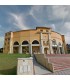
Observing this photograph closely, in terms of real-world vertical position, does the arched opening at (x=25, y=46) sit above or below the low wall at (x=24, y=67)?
above

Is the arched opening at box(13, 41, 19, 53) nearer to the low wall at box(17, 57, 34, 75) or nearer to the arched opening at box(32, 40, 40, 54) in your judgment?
the arched opening at box(32, 40, 40, 54)

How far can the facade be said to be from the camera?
1053 inches

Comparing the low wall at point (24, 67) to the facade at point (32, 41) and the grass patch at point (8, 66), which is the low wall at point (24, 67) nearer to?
the grass patch at point (8, 66)

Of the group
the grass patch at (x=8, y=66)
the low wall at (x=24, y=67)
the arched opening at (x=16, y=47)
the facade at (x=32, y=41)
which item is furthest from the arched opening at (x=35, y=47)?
the low wall at (x=24, y=67)

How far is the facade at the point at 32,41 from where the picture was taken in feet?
87.8

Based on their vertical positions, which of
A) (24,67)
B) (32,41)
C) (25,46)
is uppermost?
(32,41)

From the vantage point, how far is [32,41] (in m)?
26.8

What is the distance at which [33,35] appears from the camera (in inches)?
1061

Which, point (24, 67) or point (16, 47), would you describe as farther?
point (16, 47)

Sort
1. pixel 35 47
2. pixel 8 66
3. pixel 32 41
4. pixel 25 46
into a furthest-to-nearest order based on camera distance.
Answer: pixel 35 47, pixel 25 46, pixel 32 41, pixel 8 66

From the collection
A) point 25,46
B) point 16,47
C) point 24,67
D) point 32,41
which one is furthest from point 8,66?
point 16,47

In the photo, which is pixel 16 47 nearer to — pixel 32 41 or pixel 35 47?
pixel 32 41

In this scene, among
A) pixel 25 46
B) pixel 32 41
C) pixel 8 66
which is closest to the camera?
pixel 8 66

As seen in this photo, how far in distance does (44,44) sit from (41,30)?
12.7 ft
